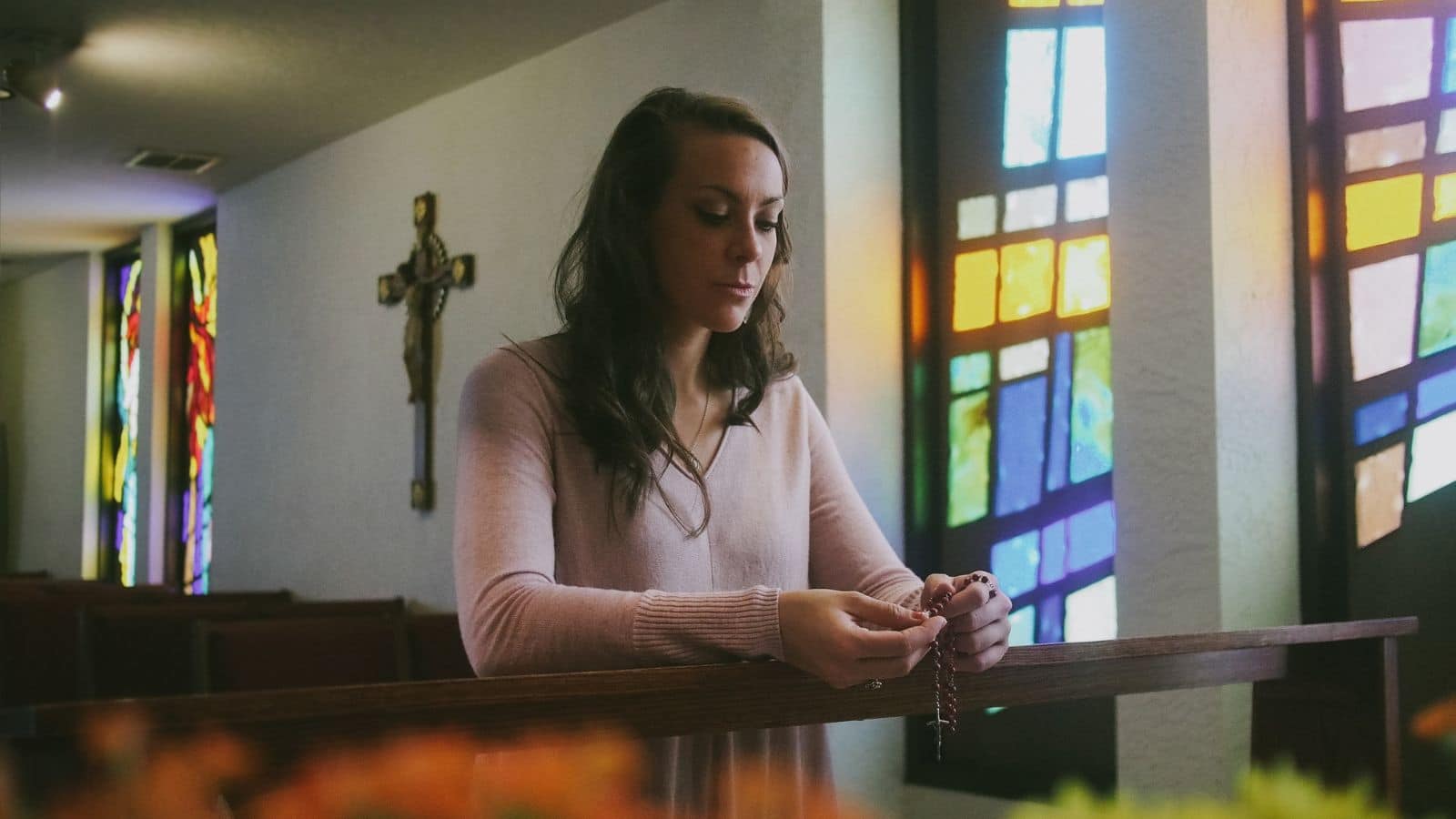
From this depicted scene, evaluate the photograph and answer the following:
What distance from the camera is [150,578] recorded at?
30.6ft

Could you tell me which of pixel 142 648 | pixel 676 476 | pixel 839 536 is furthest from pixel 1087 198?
pixel 142 648

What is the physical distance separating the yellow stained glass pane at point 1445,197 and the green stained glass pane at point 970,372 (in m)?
1.31

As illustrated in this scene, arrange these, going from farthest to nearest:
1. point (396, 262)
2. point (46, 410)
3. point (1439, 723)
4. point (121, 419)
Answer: point (46, 410) < point (121, 419) < point (396, 262) < point (1439, 723)

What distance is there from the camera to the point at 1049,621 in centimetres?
382

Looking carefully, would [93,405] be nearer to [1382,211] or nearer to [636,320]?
[1382,211]

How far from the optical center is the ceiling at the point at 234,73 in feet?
17.6

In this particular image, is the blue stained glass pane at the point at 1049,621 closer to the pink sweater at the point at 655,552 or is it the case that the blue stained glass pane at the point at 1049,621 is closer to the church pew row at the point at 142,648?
the church pew row at the point at 142,648

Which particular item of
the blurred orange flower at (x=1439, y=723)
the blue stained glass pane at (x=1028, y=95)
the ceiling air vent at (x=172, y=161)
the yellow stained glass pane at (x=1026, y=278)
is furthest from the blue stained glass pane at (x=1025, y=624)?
the ceiling air vent at (x=172, y=161)

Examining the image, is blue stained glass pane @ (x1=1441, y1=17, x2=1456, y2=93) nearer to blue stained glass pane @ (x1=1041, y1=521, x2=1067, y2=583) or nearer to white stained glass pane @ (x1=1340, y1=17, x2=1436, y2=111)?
white stained glass pane @ (x1=1340, y1=17, x2=1436, y2=111)

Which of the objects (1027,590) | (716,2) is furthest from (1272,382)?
(716,2)

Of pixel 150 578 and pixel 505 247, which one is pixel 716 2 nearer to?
pixel 505 247

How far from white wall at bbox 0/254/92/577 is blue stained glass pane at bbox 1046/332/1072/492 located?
8824 mm

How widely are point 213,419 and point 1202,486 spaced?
701 centimetres

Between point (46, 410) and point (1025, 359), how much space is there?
32.8 feet
